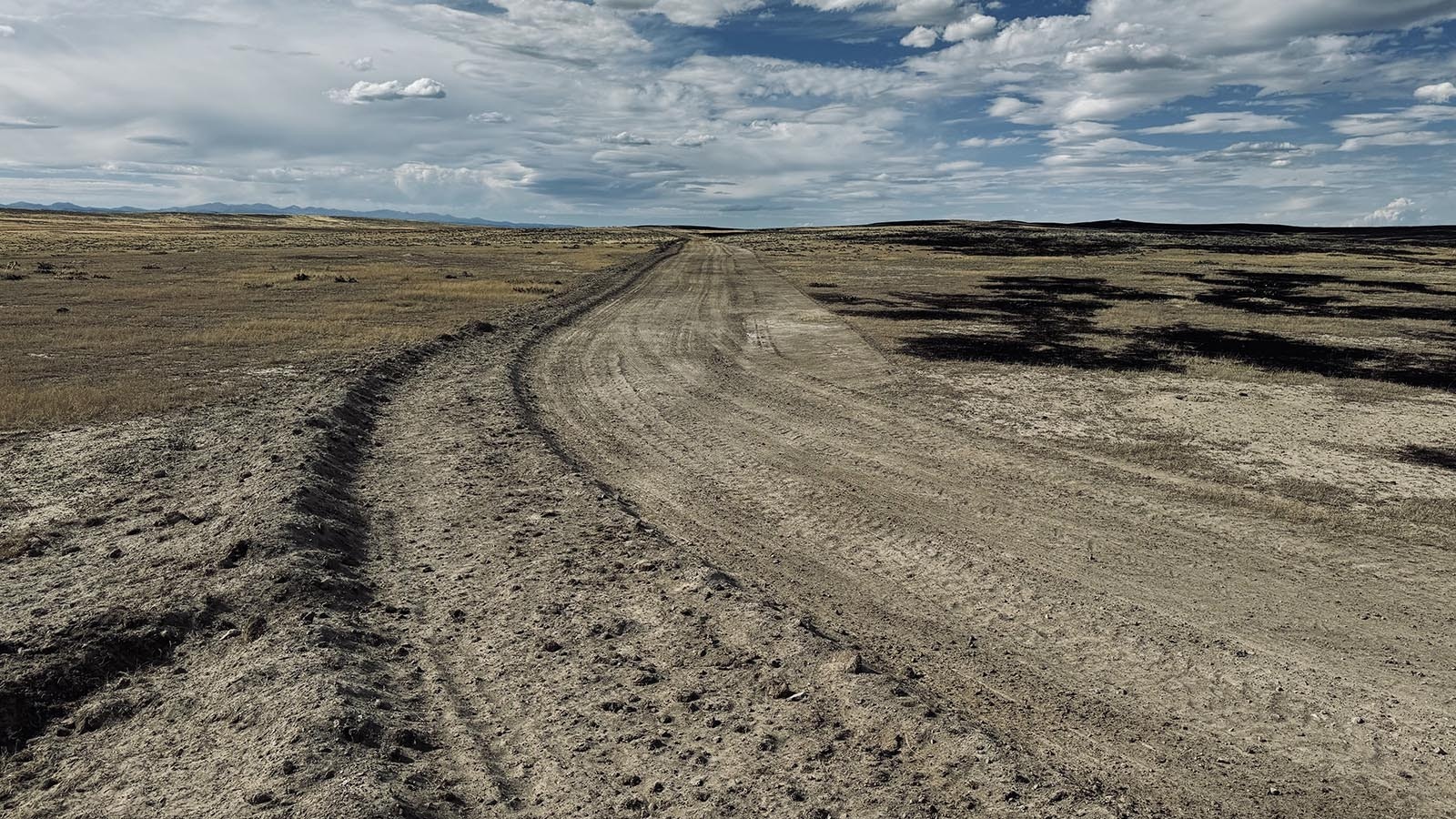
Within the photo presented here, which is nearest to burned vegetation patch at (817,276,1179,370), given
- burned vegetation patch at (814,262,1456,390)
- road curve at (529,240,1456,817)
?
burned vegetation patch at (814,262,1456,390)

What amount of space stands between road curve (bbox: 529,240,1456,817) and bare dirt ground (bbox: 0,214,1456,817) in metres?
0.04

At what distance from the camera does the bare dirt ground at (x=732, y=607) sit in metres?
4.43

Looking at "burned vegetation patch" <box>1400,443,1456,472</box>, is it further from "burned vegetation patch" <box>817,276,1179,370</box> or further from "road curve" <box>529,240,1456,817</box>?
"burned vegetation patch" <box>817,276,1179,370</box>

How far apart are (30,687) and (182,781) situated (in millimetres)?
1637

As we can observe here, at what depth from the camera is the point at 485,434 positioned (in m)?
11.5

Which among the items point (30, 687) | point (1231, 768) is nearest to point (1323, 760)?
point (1231, 768)

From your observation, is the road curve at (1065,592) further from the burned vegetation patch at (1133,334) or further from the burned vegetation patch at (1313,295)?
the burned vegetation patch at (1313,295)

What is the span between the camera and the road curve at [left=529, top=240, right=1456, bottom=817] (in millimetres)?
4688

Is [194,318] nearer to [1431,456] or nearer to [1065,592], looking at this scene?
[1065,592]

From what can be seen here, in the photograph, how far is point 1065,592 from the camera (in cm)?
679

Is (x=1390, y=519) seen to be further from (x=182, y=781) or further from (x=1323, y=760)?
(x=182, y=781)

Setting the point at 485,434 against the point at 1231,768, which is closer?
the point at 1231,768

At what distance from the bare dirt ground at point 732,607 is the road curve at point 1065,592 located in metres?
0.04

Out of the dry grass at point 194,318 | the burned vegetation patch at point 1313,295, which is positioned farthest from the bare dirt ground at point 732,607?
the burned vegetation patch at point 1313,295
